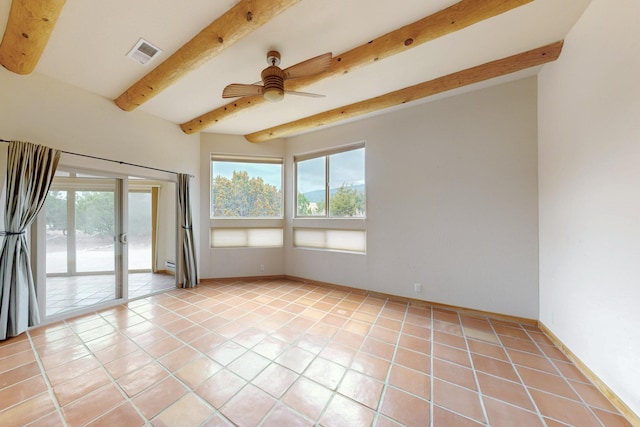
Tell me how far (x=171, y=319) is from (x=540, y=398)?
11.9 feet

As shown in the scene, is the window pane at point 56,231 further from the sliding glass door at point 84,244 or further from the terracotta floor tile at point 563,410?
the terracotta floor tile at point 563,410

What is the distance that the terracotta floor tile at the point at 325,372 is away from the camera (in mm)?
1750

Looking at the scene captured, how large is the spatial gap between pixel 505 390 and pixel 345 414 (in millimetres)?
1239

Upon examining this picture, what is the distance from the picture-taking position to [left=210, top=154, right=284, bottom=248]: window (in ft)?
14.6

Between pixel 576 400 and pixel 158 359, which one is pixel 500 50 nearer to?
pixel 576 400

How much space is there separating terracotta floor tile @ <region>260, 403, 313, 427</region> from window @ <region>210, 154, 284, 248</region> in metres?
3.28

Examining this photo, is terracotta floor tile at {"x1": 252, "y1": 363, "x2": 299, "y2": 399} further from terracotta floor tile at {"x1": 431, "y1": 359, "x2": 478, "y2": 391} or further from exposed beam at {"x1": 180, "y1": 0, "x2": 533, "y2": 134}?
exposed beam at {"x1": 180, "y1": 0, "x2": 533, "y2": 134}

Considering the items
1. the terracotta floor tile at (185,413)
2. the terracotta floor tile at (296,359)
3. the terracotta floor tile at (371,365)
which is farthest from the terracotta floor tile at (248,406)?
the terracotta floor tile at (371,365)

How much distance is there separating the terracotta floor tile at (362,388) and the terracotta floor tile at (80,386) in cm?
184

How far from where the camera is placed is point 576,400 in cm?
160

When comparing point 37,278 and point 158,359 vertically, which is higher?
point 37,278

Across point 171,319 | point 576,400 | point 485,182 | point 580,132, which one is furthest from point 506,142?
point 171,319

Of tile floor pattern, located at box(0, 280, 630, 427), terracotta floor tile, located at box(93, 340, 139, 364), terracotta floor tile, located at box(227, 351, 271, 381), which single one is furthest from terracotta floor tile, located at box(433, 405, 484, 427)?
terracotta floor tile, located at box(93, 340, 139, 364)

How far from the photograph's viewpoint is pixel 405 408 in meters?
1.52
